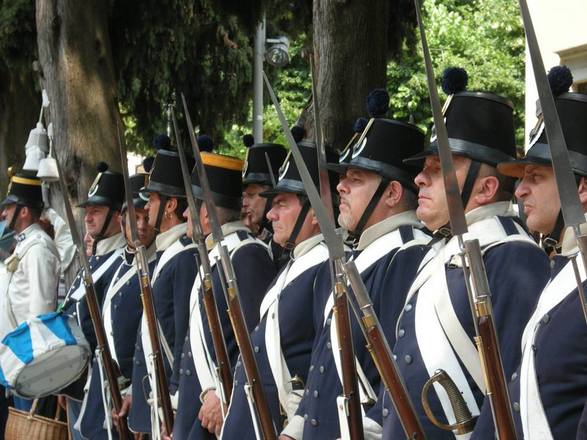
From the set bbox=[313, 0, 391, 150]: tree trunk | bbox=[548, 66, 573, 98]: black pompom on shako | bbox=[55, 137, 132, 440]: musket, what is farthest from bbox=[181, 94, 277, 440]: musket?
bbox=[55, 137, 132, 440]: musket

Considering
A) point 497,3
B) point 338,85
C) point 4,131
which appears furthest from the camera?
point 497,3

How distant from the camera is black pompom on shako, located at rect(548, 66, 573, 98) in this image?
113 inches

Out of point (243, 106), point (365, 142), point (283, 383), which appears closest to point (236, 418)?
point (283, 383)

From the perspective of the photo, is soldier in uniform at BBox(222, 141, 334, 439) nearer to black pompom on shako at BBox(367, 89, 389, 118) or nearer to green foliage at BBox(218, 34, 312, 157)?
black pompom on shako at BBox(367, 89, 389, 118)

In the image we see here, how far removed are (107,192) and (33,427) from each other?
1.49 meters

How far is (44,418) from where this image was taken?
6.28 m

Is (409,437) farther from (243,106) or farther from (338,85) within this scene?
(243,106)

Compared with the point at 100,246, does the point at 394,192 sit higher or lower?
higher

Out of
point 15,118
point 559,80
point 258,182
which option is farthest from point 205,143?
point 15,118

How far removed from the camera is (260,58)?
964cm

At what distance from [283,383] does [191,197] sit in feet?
2.81

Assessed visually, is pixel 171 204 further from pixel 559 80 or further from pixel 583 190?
pixel 583 190

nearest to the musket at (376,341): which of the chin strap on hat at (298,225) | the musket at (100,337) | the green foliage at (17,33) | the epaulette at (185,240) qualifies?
the chin strap on hat at (298,225)

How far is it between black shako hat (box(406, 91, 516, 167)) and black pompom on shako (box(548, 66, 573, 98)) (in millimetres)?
478
